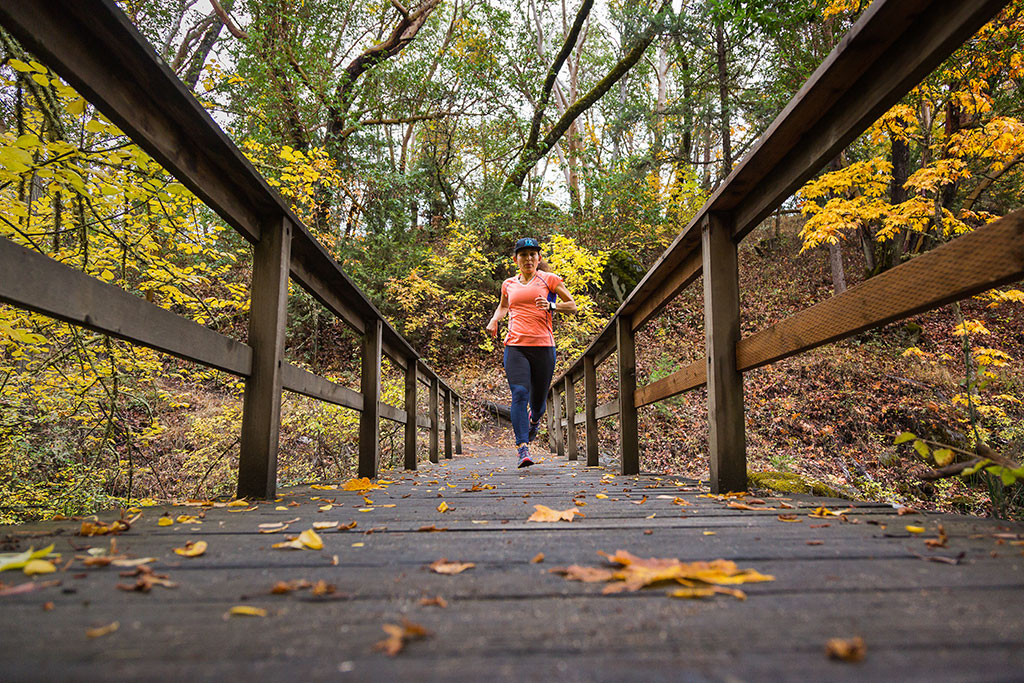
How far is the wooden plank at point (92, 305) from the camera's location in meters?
1.14

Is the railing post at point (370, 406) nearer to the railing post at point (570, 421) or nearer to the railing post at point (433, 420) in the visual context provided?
the railing post at point (433, 420)

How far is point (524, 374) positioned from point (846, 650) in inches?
146

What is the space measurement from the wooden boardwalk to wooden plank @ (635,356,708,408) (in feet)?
3.36

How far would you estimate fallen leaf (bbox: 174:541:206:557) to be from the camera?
1172mm

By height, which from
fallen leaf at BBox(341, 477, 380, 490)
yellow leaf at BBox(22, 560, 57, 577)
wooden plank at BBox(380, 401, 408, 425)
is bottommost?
fallen leaf at BBox(341, 477, 380, 490)

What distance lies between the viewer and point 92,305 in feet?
4.37

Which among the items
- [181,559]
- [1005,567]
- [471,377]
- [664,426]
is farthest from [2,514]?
[471,377]

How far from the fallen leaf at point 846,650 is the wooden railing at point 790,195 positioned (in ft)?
3.04

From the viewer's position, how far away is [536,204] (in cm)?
1391

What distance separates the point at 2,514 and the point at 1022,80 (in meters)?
13.5

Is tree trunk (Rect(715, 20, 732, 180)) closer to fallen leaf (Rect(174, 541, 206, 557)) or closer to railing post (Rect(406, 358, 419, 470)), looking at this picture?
railing post (Rect(406, 358, 419, 470))

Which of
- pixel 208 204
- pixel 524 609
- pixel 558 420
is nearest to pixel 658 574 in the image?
pixel 524 609

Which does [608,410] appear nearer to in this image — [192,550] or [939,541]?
[939,541]

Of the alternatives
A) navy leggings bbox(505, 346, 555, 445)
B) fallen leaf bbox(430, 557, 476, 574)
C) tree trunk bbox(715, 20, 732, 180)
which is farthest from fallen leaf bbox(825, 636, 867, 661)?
tree trunk bbox(715, 20, 732, 180)
